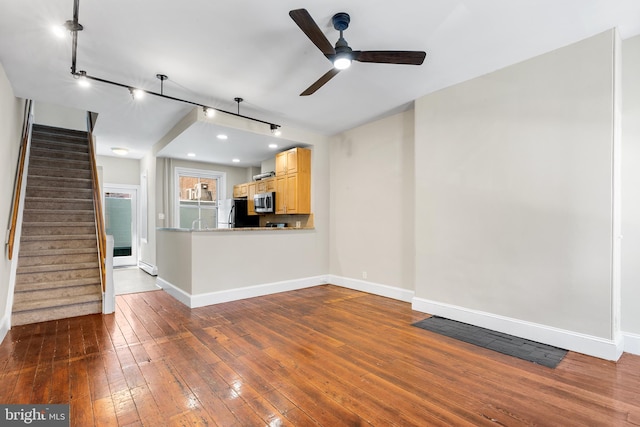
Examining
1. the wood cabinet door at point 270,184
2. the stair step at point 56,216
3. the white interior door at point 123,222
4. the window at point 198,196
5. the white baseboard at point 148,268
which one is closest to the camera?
the stair step at point 56,216

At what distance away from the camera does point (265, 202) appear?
6016 millimetres

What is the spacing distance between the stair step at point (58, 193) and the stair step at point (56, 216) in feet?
1.14

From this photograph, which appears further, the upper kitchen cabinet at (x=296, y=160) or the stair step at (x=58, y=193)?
the upper kitchen cabinet at (x=296, y=160)

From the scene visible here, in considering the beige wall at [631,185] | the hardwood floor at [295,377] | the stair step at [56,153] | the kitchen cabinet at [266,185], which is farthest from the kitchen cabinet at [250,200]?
the beige wall at [631,185]

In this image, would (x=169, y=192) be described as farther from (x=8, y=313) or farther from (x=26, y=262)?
(x=8, y=313)

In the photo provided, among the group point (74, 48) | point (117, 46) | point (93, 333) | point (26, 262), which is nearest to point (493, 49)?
point (117, 46)

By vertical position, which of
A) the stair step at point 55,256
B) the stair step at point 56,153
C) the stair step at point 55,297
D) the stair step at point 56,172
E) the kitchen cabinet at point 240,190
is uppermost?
the stair step at point 56,153

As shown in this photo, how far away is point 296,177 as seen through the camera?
5453mm

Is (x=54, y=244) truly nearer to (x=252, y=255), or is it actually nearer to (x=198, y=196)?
(x=252, y=255)

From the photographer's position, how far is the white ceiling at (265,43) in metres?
2.27

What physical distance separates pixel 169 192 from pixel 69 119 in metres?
2.58

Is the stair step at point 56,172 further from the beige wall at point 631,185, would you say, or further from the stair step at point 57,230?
the beige wall at point 631,185

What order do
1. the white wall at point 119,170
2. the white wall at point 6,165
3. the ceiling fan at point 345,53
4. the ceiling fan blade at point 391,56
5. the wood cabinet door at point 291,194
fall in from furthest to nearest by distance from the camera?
the white wall at point 119,170, the wood cabinet door at point 291,194, the white wall at point 6,165, the ceiling fan blade at point 391,56, the ceiling fan at point 345,53

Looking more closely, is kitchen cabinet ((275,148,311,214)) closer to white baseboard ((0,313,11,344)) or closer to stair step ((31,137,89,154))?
white baseboard ((0,313,11,344))
